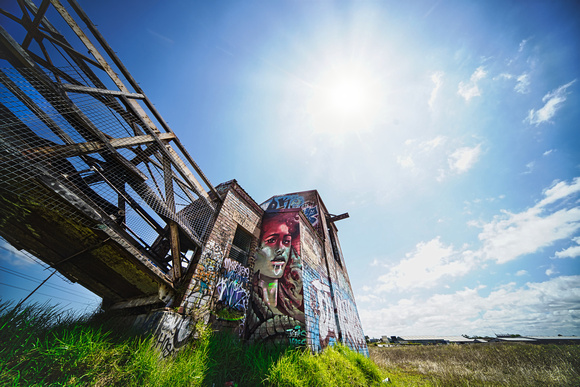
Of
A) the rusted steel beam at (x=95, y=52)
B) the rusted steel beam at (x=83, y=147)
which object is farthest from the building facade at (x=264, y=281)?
the rusted steel beam at (x=95, y=52)

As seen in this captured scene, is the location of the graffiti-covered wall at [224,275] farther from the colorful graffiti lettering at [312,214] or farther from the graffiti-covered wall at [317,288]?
the colorful graffiti lettering at [312,214]

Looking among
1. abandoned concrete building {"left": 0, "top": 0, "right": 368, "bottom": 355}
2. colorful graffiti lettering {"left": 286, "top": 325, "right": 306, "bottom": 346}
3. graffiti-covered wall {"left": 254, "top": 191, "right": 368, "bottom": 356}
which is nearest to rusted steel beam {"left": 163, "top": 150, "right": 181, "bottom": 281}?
abandoned concrete building {"left": 0, "top": 0, "right": 368, "bottom": 355}

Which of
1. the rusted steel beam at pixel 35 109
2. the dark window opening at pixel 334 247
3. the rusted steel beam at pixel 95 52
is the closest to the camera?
the rusted steel beam at pixel 35 109

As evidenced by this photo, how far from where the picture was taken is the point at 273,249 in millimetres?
7250

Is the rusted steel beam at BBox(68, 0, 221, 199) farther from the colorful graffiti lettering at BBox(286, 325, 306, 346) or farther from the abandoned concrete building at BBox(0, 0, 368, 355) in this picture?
the colorful graffiti lettering at BBox(286, 325, 306, 346)

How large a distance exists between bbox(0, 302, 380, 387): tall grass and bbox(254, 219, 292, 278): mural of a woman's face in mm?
2140

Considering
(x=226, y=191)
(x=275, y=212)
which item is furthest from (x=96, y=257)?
(x=275, y=212)

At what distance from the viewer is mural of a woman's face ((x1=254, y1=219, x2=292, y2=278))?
6.74 metres

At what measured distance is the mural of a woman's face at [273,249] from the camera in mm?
6738

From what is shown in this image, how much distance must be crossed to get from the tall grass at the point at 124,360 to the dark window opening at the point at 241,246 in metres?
2.32

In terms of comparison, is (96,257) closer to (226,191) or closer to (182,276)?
(182,276)

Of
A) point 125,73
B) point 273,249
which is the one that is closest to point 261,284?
point 273,249

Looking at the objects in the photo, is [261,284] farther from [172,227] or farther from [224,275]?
[172,227]

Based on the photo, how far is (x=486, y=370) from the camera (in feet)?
33.1
